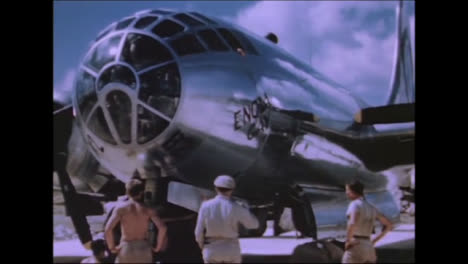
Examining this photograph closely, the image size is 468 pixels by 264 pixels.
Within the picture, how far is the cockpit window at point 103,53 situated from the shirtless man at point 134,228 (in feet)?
2.82

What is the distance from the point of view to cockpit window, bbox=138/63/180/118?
4.25m

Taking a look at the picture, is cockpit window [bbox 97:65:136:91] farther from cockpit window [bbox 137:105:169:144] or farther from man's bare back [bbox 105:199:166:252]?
man's bare back [bbox 105:199:166:252]

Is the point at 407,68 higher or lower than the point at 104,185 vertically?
higher

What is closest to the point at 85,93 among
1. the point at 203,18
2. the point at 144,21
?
the point at 144,21

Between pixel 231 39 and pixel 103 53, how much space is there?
2.97 ft

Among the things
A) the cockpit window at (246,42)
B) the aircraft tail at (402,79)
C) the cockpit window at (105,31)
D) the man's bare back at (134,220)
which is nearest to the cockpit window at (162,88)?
the cockpit window at (105,31)

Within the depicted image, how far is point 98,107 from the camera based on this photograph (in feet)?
14.1

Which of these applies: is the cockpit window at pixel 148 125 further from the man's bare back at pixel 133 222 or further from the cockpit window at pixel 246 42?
the cockpit window at pixel 246 42

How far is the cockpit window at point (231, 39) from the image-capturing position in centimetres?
454

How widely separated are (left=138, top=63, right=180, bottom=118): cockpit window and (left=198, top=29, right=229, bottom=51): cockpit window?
0.31 meters

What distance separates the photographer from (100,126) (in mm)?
4375
